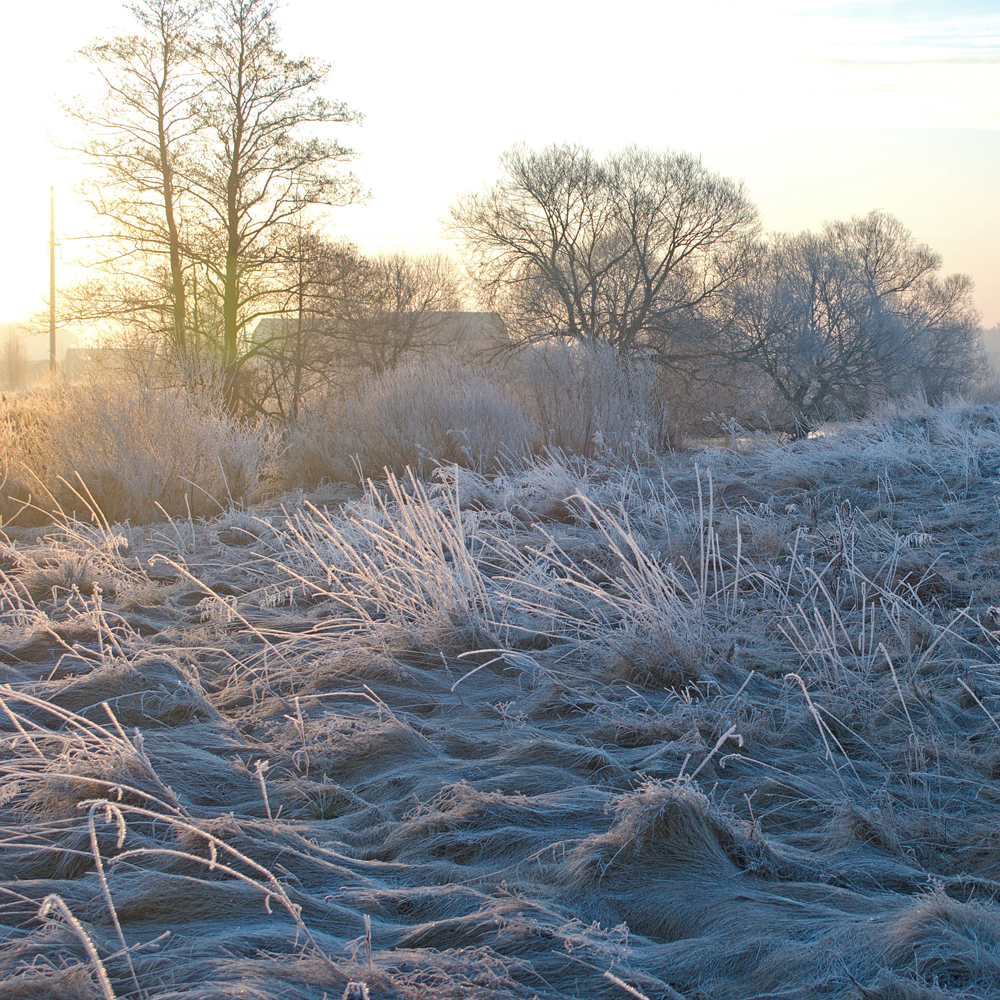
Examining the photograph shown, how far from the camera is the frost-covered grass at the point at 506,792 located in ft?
4.97

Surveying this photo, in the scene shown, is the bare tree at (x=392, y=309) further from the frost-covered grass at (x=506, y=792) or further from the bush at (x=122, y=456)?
the frost-covered grass at (x=506, y=792)

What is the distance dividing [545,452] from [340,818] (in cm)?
861

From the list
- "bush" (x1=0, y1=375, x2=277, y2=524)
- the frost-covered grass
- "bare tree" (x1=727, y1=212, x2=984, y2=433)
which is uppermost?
"bare tree" (x1=727, y1=212, x2=984, y2=433)

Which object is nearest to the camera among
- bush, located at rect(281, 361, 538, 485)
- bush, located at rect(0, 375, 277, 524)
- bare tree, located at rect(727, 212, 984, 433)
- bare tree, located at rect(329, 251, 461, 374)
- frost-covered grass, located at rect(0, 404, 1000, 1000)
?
frost-covered grass, located at rect(0, 404, 1000, 1000)

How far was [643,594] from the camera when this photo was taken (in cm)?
301

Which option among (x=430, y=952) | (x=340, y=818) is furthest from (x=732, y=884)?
(x=340, y=818)

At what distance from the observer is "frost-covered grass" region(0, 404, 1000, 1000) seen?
4.97 ft

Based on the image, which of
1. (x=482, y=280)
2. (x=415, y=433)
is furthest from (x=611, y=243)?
(x=415, y=433)

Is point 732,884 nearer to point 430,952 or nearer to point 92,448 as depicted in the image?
point 430,952

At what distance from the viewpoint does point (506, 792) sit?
2289 mm

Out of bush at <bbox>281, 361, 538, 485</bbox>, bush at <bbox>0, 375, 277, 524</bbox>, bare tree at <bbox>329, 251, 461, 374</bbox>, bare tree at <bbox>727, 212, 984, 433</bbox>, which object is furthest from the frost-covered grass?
bare tree at <bbox>727, 212, 984, 433</bbox>

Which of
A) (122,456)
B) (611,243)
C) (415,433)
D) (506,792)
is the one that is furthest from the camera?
(611,243)

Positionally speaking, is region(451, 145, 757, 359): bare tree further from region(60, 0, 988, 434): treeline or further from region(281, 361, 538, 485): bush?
region(281, 361, 538, 485): bush

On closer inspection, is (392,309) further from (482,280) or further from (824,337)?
(824,337)
